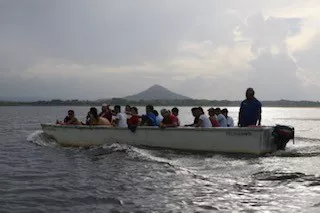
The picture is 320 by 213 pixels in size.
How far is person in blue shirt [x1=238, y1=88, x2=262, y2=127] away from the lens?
1384 centimetres

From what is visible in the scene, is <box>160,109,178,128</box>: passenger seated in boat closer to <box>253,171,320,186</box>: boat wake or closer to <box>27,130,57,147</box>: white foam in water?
<box>253,171,320,186</box>: boat wake

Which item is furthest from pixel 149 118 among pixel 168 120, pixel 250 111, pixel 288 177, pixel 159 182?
pixel 288 177

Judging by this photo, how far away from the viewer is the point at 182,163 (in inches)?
495

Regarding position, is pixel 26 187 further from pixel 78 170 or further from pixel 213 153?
pixel 213 153

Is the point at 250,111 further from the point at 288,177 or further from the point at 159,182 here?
the point at 159,182

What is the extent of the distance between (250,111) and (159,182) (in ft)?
17.6

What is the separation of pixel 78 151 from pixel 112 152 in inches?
83.1

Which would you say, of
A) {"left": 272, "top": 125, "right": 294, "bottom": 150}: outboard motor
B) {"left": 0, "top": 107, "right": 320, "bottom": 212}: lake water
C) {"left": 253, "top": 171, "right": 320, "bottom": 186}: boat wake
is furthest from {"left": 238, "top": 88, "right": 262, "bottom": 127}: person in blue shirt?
{"left": 253, "top": 171, "right": 320, "bottom": 186}: boat wake

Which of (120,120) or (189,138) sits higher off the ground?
(120,120)

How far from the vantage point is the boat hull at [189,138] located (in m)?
13.3

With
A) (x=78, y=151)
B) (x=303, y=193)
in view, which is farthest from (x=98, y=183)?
(x=78, y=151)

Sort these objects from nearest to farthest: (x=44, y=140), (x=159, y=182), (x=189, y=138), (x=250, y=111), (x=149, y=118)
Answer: (x=159, y=182) → (x=250, y=111) → (x=189, y=138) → (x=149, y=118) → (x=44, y=140)

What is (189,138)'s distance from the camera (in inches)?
560

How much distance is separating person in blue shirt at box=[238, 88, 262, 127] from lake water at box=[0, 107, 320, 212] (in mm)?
1399
